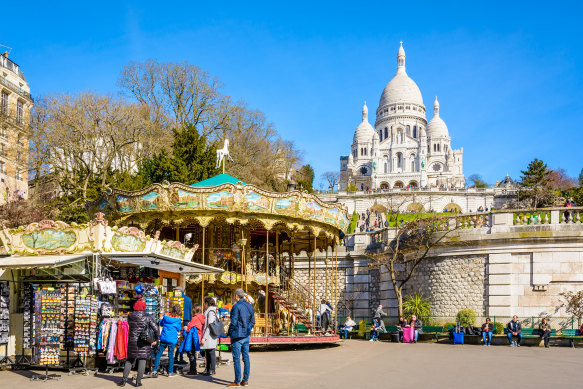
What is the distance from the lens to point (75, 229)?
14.6 m

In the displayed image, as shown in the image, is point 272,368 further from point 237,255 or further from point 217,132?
point 217,132

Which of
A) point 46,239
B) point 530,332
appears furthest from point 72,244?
point 530,332

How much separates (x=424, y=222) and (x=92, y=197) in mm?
19294

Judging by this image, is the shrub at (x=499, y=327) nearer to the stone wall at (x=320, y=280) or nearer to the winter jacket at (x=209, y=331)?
the stone wall at (x=320, y=280)

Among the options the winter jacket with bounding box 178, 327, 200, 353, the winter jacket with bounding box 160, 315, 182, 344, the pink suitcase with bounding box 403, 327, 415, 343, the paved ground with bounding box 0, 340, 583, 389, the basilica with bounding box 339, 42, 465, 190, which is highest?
the basilica with bounding box 339, 42, 465, 190

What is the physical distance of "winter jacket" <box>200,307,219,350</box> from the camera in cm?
1265

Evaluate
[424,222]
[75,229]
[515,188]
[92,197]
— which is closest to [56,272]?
[75,229]

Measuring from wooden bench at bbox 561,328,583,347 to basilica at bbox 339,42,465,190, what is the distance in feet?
368

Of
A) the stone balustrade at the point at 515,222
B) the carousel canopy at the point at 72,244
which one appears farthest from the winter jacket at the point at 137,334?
the stone balustrade at the point at 515,222

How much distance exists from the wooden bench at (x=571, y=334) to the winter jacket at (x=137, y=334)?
16.7 m

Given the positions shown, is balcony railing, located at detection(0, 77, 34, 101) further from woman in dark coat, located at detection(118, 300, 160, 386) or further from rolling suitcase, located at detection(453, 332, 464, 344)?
woman in dark coat, located at detection(118, 300, 160, 386)

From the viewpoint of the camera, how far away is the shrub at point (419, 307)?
27469 millimetres

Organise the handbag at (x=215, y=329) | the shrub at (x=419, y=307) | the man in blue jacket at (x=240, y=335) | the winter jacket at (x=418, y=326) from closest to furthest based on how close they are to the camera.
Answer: the man in blue jacket at (x=240, y=335) → the handbag at (x=215, y=329) → the winter jacket at (x=418, y=326) → the shrub at (x=419, y=307)

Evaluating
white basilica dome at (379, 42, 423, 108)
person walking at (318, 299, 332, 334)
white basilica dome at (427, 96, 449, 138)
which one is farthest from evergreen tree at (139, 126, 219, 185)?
white basilica dome at (379, 42, 423, 108)
